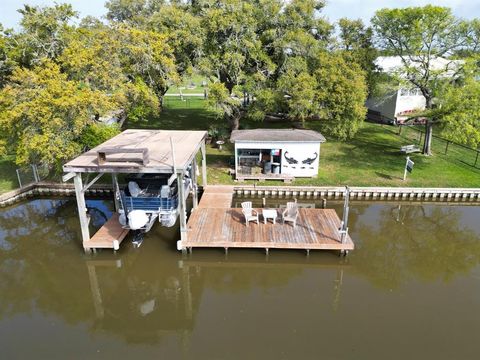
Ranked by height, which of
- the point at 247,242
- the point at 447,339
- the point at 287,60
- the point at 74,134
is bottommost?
the point at 447,339

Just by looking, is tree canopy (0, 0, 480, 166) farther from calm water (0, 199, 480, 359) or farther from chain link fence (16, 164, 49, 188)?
calm water (0, 199, 480, 359)

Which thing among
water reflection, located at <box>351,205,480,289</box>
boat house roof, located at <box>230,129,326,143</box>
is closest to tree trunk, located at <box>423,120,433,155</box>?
water reflection, located at <box>351,205,480,289</box>

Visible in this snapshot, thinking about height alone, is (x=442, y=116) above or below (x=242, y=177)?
above

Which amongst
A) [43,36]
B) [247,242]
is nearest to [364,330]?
[247,242]

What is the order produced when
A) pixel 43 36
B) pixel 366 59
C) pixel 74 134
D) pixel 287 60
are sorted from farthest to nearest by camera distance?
pixel 366 59 → pixel 287 60 → pixel 43 36 → pixel 74 134

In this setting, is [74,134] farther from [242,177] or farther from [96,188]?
[242,177]
